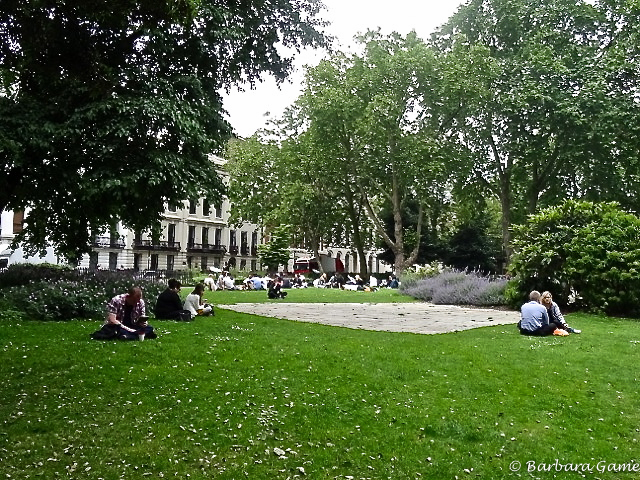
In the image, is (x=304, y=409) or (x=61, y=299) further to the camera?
(x=61, y=299)

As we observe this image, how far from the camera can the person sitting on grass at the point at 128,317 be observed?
9.59 meters

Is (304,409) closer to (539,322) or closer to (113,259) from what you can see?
(539,322)

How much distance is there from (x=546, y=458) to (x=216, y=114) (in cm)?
1191

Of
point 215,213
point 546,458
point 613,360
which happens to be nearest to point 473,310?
point 613,360

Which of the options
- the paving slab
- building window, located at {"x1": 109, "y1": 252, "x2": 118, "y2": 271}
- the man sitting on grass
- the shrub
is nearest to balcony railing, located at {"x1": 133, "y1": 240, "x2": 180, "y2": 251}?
building window, located at {"x1": 109, "y1": 252, "x2": 118, "y2": 271}

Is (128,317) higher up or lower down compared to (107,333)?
higher up

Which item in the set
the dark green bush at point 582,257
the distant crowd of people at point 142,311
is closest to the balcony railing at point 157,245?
the dark green bush at point 582,257

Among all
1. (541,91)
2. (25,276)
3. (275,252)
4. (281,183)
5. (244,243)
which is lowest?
(25,276)

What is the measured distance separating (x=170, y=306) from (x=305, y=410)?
25.9ft

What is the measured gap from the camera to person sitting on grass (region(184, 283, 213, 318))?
14.1 metres

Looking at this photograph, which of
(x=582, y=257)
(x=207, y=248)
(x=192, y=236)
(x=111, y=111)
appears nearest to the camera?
(x=111, y=111)

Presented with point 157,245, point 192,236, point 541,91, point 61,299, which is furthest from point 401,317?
point 192,236

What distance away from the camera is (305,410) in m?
6.27

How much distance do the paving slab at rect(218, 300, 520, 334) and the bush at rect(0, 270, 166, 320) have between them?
14.8ft
